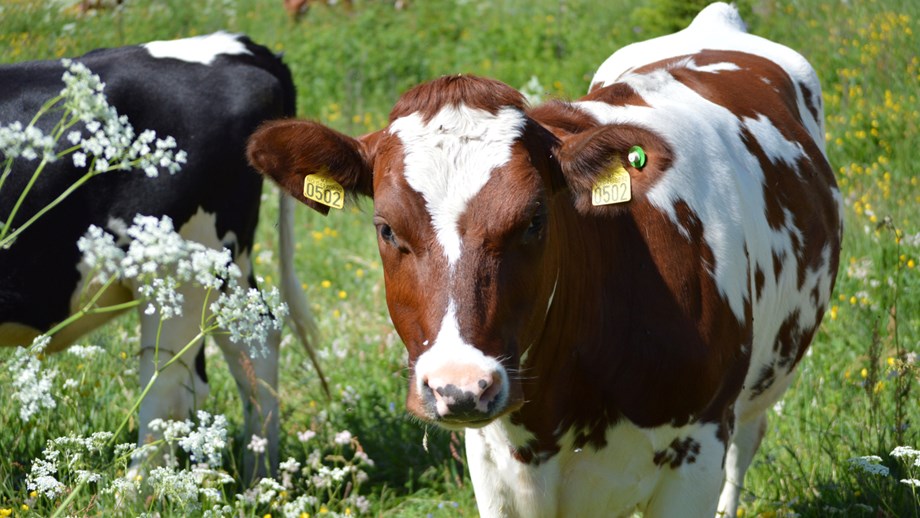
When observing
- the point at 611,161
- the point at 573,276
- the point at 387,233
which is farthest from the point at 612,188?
the point at 387,233

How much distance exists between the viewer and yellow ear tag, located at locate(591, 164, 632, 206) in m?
3.08

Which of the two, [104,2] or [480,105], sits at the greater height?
[480,105]

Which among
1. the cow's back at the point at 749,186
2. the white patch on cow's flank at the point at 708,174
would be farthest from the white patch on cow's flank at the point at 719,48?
the white patch on cow's flank at the point at 708,174

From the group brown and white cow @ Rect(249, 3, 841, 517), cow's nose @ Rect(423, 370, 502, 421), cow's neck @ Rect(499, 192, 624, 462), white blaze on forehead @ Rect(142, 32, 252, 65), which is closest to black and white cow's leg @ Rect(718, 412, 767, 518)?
brown and white cow @ Rect(249, 3, 841, 517)

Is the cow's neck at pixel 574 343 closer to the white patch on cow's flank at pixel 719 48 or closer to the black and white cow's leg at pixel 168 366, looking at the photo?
the white patch on cow's flank at pixel 719 48

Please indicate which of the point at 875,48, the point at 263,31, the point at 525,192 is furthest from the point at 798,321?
the point at 263,31

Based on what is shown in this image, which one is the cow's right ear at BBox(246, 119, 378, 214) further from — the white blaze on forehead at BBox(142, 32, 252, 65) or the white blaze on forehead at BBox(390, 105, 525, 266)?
the white blaze on forehead at BBox(142, 32, 252, 65)

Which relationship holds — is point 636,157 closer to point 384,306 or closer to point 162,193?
point 162,193

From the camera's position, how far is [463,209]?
9.19 feet

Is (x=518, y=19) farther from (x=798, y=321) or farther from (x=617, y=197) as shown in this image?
(x=617, y=197)

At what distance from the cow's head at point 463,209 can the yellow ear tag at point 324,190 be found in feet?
0.10

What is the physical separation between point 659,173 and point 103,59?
278 cm

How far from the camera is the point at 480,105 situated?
303 centimetres

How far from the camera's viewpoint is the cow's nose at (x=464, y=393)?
101 inches
